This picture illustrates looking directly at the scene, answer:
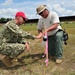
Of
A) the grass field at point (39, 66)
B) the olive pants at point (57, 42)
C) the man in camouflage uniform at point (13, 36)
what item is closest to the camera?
the grass field at point (39, 66)

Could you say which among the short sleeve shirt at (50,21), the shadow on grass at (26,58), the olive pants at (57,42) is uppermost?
the short sleeve shirt at (50,21)

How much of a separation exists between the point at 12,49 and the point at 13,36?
0.35m

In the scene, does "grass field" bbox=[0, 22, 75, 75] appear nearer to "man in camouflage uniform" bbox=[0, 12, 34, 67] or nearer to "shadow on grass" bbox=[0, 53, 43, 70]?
"shadow on grass" bbox=[0, 53, 43, 70]

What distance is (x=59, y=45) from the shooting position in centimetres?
855

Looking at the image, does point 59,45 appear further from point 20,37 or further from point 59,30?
point 20,37

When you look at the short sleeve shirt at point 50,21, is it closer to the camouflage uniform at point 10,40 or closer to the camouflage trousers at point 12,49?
the camouflage uniform at point 10,40

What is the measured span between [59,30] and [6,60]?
172 centimetres

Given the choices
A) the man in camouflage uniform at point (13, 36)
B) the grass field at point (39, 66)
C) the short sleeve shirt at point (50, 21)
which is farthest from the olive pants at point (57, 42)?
the man in camouflage uniform at point (13, 36)

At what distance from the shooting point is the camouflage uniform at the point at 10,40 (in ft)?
26.7

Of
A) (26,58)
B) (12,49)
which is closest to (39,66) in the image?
(12,49)

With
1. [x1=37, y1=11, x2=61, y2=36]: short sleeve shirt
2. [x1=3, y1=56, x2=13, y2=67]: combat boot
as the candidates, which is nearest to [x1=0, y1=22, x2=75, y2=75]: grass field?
[x1=3, y1=56, x2=13, y2=67]: combat boot

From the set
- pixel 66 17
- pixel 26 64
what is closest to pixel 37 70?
pixel 26 64

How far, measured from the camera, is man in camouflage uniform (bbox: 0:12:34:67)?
26.4 ft

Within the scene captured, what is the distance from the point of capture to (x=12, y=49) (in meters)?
8.23
